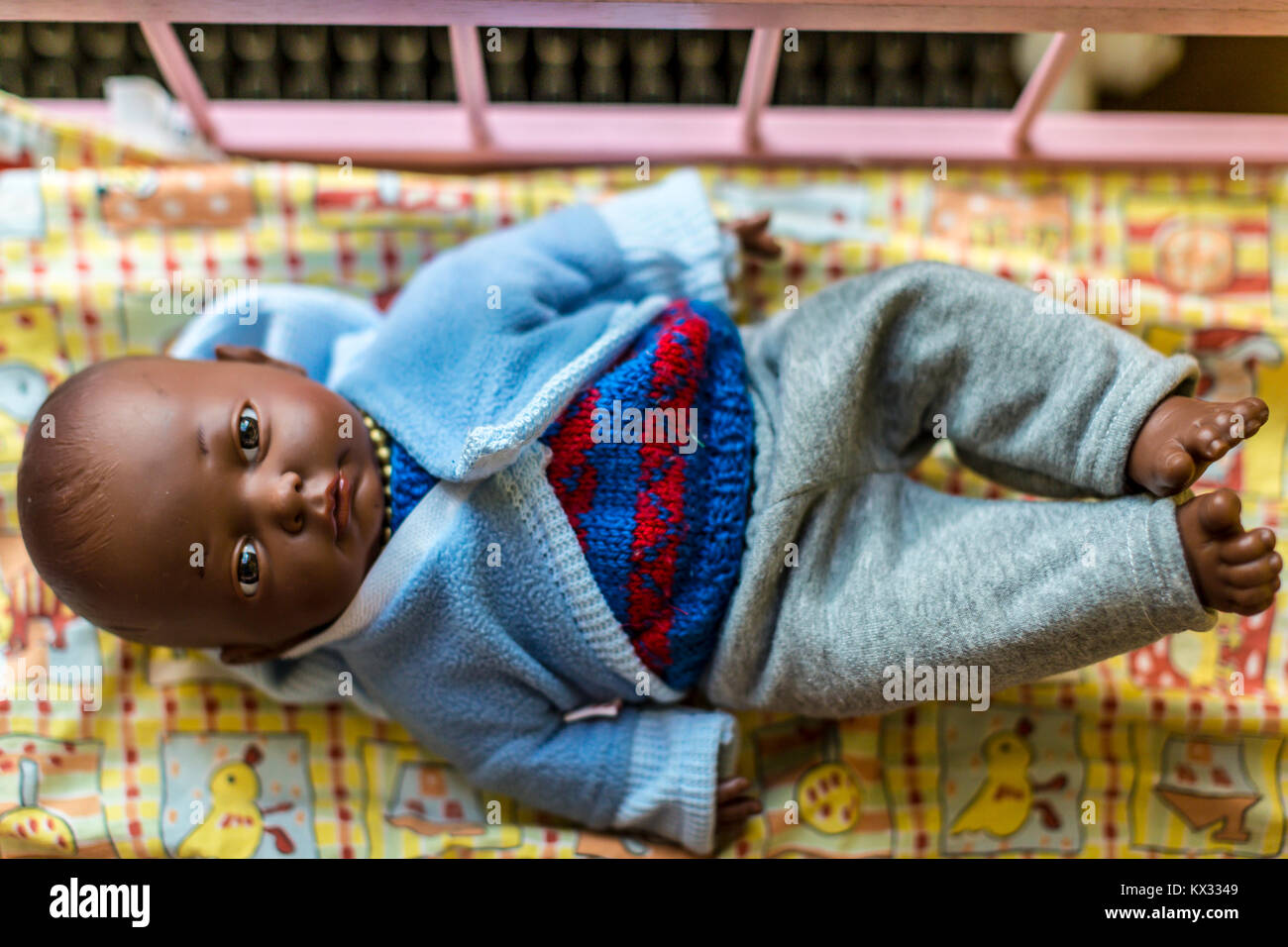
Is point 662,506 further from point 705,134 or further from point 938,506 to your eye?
point 705,134

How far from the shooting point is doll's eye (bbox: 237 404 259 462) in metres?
0.84

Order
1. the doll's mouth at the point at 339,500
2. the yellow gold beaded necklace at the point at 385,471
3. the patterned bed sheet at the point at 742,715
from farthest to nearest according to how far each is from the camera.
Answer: the patterned bed sheet at the point at 742,715 < the yellow gold beaded necklace at the point at 385,471 < the doll's mouth at the point at 339,500

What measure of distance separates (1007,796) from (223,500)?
2.76ft

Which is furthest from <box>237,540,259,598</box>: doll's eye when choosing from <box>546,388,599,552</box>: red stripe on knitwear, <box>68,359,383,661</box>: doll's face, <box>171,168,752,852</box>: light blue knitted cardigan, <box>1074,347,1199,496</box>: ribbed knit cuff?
<box>1074,347,1199,496</box>: ribbed knit cuff

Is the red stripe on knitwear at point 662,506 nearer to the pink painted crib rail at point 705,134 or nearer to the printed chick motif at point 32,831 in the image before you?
the pink painted crib rail at point 705,134

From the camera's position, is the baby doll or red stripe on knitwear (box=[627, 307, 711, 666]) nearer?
the baby doll

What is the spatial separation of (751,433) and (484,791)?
1.60ft

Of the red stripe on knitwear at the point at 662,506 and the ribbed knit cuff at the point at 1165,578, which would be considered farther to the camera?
the red stripe on knitwear at the point at 662,506

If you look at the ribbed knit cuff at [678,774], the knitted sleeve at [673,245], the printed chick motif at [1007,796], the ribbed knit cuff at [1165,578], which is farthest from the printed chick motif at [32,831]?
the ribbed knit cuff at [1165,578]

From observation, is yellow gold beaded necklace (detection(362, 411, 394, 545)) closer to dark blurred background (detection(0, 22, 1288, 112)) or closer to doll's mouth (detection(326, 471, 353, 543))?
doll's mouth (detection(326, 471, 353, 543))

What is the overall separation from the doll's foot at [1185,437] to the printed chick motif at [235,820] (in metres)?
0.91

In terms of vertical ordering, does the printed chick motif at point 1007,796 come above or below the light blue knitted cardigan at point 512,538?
below

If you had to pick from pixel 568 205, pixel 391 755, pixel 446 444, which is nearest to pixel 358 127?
pixel 568 205

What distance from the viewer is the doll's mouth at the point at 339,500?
85 centimetres
